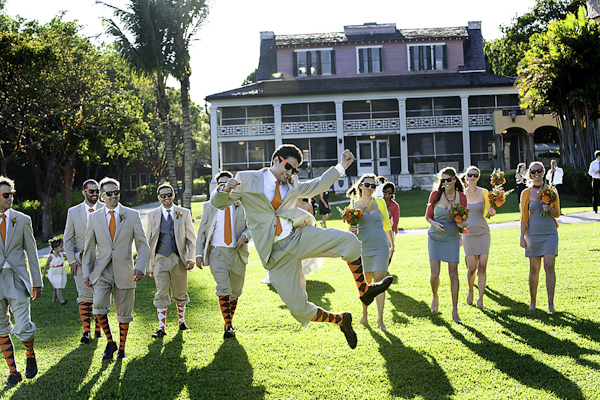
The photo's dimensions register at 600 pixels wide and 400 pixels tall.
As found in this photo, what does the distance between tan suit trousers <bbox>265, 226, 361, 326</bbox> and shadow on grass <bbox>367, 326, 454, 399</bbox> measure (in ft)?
3.81

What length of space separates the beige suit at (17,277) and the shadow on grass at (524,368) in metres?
5.32

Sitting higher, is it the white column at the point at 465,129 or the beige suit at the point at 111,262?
the white column at the point at 465,129

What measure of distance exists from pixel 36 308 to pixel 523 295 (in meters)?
→ 8.92

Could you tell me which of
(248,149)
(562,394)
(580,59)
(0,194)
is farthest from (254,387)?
(248,149)

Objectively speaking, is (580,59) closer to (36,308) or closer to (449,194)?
(449,194)

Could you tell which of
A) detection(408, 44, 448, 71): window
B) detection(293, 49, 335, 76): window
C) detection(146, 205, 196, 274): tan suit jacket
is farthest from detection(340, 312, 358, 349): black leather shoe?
detection(408, 44, 448, 71): window

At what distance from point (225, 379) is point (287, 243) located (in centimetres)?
169

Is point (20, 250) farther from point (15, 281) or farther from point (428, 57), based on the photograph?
point (428, 57)

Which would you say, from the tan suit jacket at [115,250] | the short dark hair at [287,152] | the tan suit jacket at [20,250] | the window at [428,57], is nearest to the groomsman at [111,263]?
the tan suit jacket at [115,250]

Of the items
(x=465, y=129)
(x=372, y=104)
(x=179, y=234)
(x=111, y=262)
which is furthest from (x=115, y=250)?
(x=372, y=104)

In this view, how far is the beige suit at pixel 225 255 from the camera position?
7922mm

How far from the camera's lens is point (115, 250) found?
7.14m

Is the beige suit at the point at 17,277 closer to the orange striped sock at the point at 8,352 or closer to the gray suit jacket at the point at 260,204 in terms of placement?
the orange striped sock at the point at 8,352

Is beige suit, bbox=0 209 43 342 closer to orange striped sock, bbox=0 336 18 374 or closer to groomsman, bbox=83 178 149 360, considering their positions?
orange striped sock, bbox=0 336 18 374
